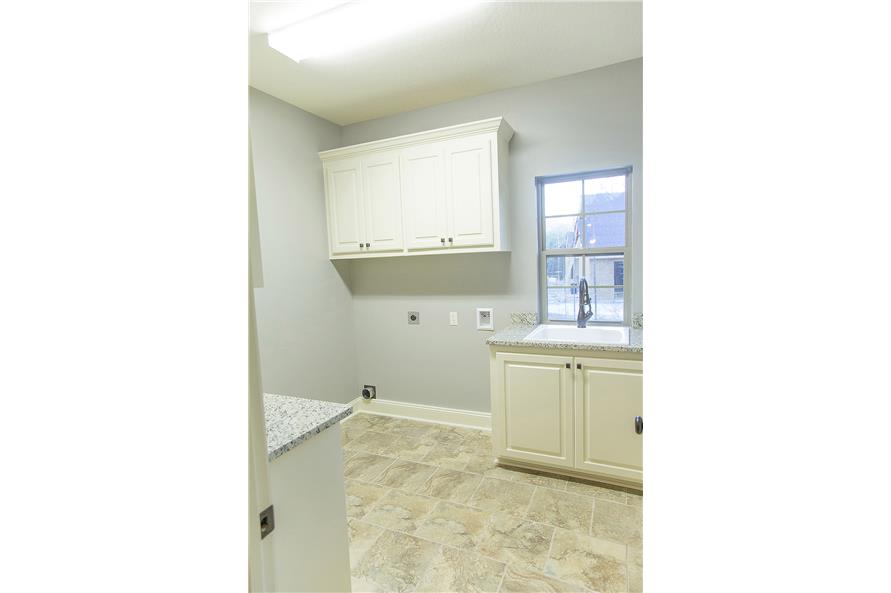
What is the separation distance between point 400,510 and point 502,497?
0.53 meters

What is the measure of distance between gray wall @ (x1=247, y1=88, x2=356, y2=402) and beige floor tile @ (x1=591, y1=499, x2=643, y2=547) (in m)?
1.98

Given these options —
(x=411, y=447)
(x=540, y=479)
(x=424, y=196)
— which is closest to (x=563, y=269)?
(x=424, y=196)

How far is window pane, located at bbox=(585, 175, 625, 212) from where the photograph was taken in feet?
8.01

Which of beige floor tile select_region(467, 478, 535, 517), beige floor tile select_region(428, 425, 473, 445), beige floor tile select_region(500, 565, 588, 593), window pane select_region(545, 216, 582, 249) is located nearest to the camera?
beige floor tile select_region(500, 565, 588, 593)

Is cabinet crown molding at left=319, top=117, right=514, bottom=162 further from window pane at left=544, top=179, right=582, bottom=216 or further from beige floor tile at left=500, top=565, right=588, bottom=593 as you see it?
beige floor tile at left=500, top=565, right=588, bottom=593

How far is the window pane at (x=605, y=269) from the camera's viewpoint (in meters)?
2.50

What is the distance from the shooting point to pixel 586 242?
2.57 m

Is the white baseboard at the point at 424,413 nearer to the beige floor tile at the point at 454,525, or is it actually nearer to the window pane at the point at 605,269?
the beige floor tile at the point at 454,525

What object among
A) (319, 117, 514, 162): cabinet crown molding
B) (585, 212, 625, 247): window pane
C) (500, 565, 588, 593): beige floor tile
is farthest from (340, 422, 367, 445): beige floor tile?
(585, 212, 625, 247): window pane

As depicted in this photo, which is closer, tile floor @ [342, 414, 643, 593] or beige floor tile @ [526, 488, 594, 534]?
tile floor @ [342, 414, 643, 593]
